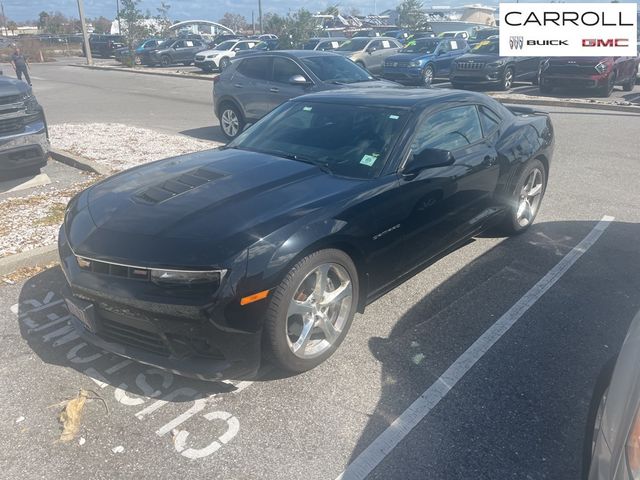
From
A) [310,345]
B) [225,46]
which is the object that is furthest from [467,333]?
[225,46]

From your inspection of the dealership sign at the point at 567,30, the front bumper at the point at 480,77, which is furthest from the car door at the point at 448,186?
the dealership sign at the point at 567,30

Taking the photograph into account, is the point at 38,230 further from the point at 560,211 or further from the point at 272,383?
the point at 560,211

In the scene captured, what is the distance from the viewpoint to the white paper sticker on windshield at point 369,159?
3816mm

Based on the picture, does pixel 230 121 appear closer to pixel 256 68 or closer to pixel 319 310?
pixel 256 68

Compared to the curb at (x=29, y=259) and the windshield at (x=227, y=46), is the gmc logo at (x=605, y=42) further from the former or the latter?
the windshield at (x=227, y=46)

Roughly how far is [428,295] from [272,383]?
159cm

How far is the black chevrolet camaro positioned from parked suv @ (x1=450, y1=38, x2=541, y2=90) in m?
13.0

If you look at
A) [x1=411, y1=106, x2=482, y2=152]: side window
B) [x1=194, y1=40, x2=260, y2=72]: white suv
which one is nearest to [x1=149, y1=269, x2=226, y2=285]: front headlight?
[x1=411, y1=106, x2=482, y2=152]: side window

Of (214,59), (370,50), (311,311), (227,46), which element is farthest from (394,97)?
(227,46)

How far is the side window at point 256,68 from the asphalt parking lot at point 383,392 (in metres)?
6.71

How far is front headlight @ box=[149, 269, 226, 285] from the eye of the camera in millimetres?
2854

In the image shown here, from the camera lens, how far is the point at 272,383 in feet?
10.8

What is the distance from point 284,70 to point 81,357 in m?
7.69

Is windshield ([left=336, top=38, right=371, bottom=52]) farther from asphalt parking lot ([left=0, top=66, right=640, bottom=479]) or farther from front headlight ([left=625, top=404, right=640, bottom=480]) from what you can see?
front headlight ([left=625, top=404, right=640, bottom=480])
